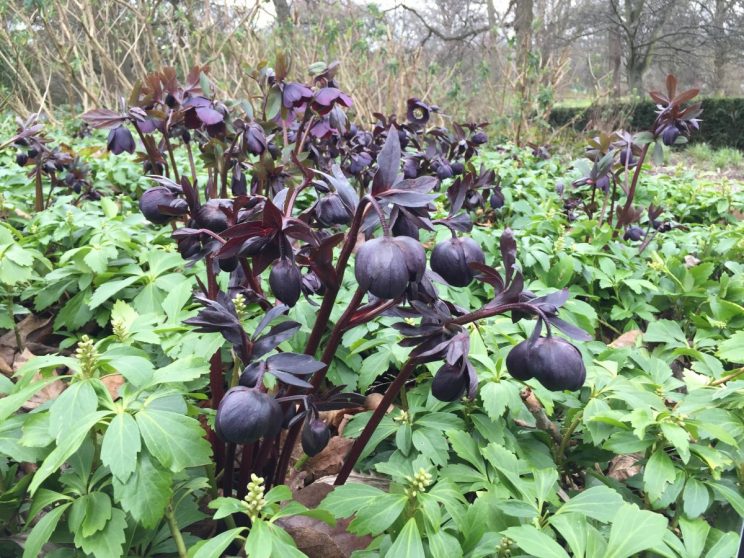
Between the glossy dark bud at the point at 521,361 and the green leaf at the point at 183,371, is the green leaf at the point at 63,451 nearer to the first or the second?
the green leaf at the point at 183,371

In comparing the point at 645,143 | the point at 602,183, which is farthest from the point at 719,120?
the point at 645,143

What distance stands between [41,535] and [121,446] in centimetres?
20

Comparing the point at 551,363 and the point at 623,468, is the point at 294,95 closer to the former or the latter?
the point at 551,363

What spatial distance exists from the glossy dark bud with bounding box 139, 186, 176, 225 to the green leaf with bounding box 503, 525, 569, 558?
3.02 ft

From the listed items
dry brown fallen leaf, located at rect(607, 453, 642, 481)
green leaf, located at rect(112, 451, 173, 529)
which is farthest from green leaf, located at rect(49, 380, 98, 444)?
dry brown fallen leaf, located at rect(607, 453, 642, 481)

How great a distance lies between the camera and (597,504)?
0.97m

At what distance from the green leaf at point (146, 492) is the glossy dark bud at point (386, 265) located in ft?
1.54

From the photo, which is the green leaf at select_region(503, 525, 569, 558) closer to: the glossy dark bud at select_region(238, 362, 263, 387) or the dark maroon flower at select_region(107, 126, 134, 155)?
the glossy dark bud at select_region(238, 362, 263, 387)

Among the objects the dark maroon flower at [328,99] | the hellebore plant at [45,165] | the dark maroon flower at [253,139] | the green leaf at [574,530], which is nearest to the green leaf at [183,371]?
the green leaf at [574,530]

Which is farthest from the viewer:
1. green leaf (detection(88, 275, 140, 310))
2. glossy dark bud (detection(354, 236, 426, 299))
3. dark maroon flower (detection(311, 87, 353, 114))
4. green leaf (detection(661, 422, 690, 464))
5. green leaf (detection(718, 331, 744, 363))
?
dark maroon flower (detection(311, 87, 353, 114))

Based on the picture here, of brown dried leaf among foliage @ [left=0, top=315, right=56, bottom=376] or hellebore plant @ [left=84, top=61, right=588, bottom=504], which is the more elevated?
hellebore plant @ [left=84, top=61, right=588, bottom=504]

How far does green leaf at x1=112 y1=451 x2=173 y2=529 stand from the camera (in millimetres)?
854

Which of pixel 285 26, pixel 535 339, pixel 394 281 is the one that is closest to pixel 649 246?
pixel 535 339

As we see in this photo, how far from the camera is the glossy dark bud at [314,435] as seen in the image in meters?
0.94
